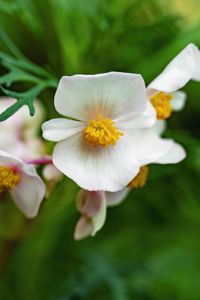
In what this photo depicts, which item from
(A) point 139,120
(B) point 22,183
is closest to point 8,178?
(B) point 22,183

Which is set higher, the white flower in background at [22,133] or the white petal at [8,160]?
the white petal at [8,160]

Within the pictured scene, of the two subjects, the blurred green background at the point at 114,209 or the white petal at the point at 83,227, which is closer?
the white petal at the point at 83,227

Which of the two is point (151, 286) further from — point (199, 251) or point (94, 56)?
point (94, 56)

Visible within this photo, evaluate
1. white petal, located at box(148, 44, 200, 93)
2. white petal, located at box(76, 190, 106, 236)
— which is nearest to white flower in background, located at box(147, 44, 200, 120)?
white petal, located at box(148, 44, 200, 93)

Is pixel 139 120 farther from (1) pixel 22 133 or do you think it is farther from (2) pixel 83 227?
(1) pixel 22 133

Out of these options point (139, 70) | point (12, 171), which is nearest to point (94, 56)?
point (139, 70)

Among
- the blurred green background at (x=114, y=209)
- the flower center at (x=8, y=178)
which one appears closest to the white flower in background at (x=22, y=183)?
the flower center at (x=8, y=178)

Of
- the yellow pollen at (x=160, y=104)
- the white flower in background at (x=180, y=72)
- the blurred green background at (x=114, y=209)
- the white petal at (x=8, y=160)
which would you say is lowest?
the blurred green background at (x=114, y=209)

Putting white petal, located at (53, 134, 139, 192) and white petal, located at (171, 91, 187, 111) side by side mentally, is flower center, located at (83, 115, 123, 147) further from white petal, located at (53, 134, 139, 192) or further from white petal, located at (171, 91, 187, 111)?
white petal, located at (171, 91, 187, 111)

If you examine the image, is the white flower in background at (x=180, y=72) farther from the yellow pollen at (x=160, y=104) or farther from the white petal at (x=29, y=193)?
the white petal at (x=29, y=193)
